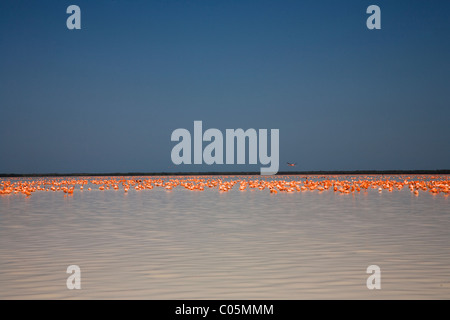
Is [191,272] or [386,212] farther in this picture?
[386,212]

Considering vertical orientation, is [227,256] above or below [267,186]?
above

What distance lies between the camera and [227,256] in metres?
11.4

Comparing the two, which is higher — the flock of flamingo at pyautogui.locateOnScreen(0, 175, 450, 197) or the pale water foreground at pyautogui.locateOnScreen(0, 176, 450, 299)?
the pale water foreground at pyautogui.locateOnScreen(0, 176, 450, 299)

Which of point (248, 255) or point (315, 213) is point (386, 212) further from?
point (248, 255)

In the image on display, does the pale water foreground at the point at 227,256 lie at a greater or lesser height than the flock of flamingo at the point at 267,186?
greater

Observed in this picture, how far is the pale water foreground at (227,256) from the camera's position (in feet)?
27.9

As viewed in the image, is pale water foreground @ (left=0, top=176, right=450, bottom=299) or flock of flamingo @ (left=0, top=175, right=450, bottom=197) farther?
flock of flamingo @ (left=0, top=175, right=450, bottom=197)

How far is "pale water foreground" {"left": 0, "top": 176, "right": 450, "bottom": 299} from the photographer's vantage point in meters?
8.50

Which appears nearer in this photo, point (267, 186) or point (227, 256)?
point (227, 256)

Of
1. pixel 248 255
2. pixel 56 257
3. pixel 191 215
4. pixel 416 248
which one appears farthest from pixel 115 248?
pixel 191 215

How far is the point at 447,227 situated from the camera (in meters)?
16.3

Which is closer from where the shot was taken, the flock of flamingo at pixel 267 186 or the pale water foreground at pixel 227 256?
the pale water foreground at pixel 227 256
